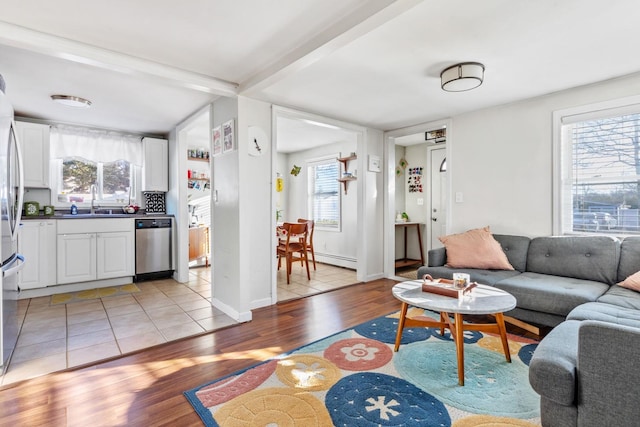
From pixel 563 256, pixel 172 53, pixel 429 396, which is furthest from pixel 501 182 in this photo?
pixel 172 53

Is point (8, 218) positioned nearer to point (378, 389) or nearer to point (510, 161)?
point (378, 389)

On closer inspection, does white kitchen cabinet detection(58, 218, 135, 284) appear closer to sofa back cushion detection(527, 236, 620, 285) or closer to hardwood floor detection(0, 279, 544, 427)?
hardwood floor detection(0, 279, 544, 427)

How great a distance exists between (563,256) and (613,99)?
4.72ft

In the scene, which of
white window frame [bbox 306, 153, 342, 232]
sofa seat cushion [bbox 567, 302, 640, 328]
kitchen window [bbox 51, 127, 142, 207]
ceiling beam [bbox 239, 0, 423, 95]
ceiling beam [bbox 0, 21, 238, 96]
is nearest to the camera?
ceiling beam [bbox 239, 0, 423, 95]

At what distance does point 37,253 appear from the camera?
3.76 m

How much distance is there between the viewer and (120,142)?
15.4ft

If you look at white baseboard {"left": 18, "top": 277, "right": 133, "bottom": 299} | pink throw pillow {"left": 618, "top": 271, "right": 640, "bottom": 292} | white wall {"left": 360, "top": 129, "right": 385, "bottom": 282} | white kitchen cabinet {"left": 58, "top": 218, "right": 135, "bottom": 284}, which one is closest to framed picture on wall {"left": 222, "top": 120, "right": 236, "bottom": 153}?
white wall {"left": 360, "top": 129, "right": 385, "bottom": 282}

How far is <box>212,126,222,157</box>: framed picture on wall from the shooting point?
133 inches

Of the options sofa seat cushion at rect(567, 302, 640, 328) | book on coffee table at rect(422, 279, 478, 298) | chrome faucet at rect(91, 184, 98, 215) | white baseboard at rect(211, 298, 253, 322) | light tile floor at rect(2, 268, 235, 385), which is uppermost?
chrome faucet at rect(91, 184, 98, 215)

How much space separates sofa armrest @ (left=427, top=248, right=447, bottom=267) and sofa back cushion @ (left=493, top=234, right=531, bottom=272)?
22.8 inches

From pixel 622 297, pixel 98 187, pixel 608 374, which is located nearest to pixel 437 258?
pixel 622 297

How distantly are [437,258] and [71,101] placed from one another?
407 cm

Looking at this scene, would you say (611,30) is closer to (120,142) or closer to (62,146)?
(120,142)

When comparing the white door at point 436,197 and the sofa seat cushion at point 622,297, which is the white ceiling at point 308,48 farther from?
the white door at point 436,197
